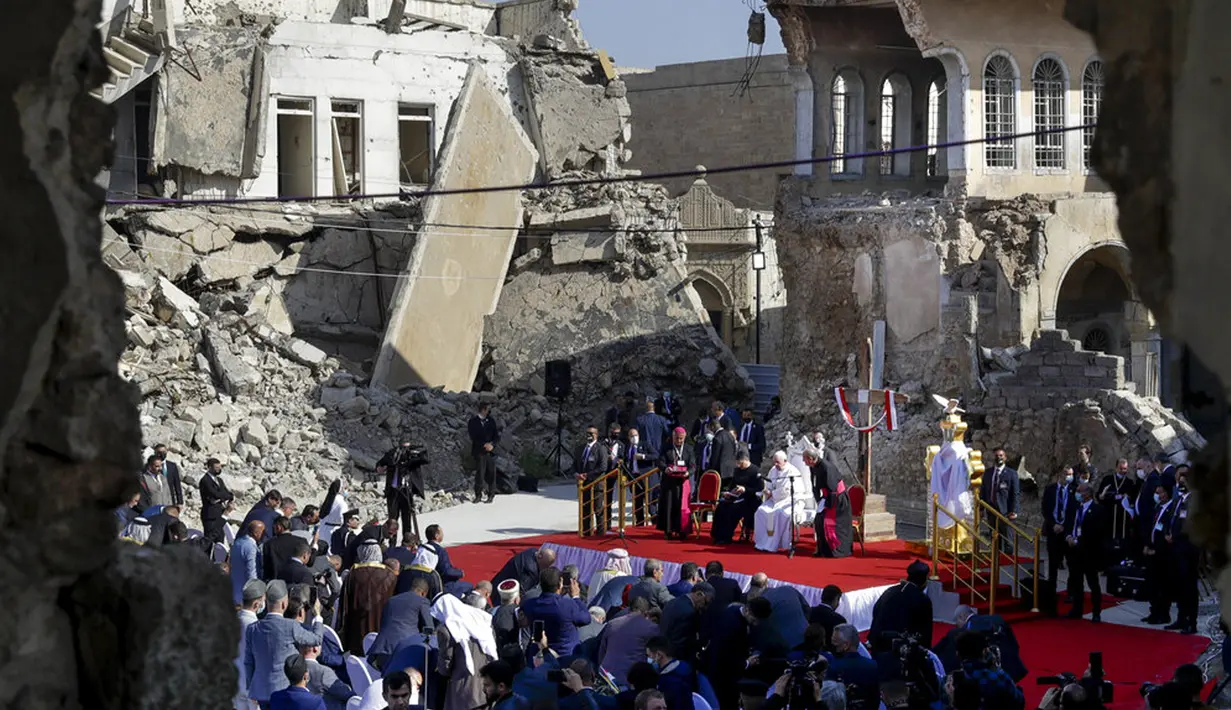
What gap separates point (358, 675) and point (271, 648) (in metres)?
0.58

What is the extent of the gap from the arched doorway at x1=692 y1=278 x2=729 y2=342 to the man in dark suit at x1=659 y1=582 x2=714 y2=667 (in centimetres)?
2840

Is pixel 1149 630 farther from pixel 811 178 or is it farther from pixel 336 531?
pixel 811 178

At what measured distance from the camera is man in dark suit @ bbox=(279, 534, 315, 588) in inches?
518

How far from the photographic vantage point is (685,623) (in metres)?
11.4

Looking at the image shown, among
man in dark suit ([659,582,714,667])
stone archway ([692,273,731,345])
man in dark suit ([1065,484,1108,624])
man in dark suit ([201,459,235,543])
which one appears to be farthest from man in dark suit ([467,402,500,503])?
stone archway ([692,273,731,345])

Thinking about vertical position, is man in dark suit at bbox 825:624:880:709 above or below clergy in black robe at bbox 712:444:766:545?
below

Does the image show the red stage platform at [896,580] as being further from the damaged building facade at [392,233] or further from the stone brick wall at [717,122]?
the stone brick wall at [717,122]

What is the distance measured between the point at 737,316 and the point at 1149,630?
25.1 meters

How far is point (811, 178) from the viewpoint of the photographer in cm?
2625

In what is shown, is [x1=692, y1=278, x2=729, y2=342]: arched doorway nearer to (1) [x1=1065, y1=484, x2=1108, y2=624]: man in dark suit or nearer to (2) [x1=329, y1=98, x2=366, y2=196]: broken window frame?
(2) [x1=329, y1=98, x2=366, y2=196]: broken window frame

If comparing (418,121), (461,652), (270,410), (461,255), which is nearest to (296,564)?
(461,652)

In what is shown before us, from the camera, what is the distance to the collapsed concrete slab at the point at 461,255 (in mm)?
27562

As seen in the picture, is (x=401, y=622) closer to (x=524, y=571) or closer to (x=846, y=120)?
(x=524, y=571)

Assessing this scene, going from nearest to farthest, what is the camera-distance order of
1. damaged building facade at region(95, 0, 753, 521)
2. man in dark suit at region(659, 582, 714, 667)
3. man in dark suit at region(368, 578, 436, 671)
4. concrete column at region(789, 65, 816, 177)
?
man in dark suit at region(659, 582, 714, 667)
man in dark suit at region(368, 578, 436, 671)
concrete column at region(789, 65, 816, 177)
damaged building facade at region(95, 0, 753, 521)
